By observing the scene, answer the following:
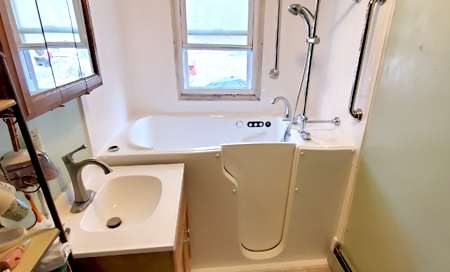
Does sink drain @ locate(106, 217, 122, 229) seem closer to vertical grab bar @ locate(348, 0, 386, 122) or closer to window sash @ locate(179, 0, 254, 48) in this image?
vertical grab bar @ locate(348, 0, 386, 122)

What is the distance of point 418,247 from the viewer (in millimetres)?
957

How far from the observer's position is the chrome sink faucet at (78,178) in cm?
87

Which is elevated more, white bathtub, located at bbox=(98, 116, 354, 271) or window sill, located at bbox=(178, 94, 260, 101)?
window sill, located at bbox=(178, 94, 260, 101)

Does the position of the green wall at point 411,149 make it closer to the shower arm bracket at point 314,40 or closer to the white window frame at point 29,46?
the shower arm bracket at point 314,40

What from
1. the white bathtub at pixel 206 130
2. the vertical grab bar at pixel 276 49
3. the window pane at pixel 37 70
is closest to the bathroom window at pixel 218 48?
the vertical grab bar at pixel 276 49

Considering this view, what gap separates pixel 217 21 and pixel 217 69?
38 centimetres

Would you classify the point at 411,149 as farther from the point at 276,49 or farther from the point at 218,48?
the point at 218,48

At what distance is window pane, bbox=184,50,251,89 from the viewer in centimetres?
204

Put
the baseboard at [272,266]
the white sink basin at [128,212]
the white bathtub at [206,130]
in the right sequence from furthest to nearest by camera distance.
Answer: the white bathtub at [206,130] < the baseboard at [272,266] < the white sink basin at [128,212]

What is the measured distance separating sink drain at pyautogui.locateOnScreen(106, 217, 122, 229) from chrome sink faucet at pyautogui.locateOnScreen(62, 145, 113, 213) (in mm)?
121

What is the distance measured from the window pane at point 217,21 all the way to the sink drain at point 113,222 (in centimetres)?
151

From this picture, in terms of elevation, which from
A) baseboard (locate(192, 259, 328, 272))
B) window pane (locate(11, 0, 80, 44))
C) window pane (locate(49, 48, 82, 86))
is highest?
window pane (locate(11, 0, 80, 44))

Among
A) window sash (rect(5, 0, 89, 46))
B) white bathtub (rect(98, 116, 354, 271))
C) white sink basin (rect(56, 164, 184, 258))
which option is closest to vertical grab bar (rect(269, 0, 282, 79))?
white bathtub (rect(98, 116, 354, 271))

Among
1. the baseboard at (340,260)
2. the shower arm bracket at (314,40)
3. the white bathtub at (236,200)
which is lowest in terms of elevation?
the baseboard at (340,260)
